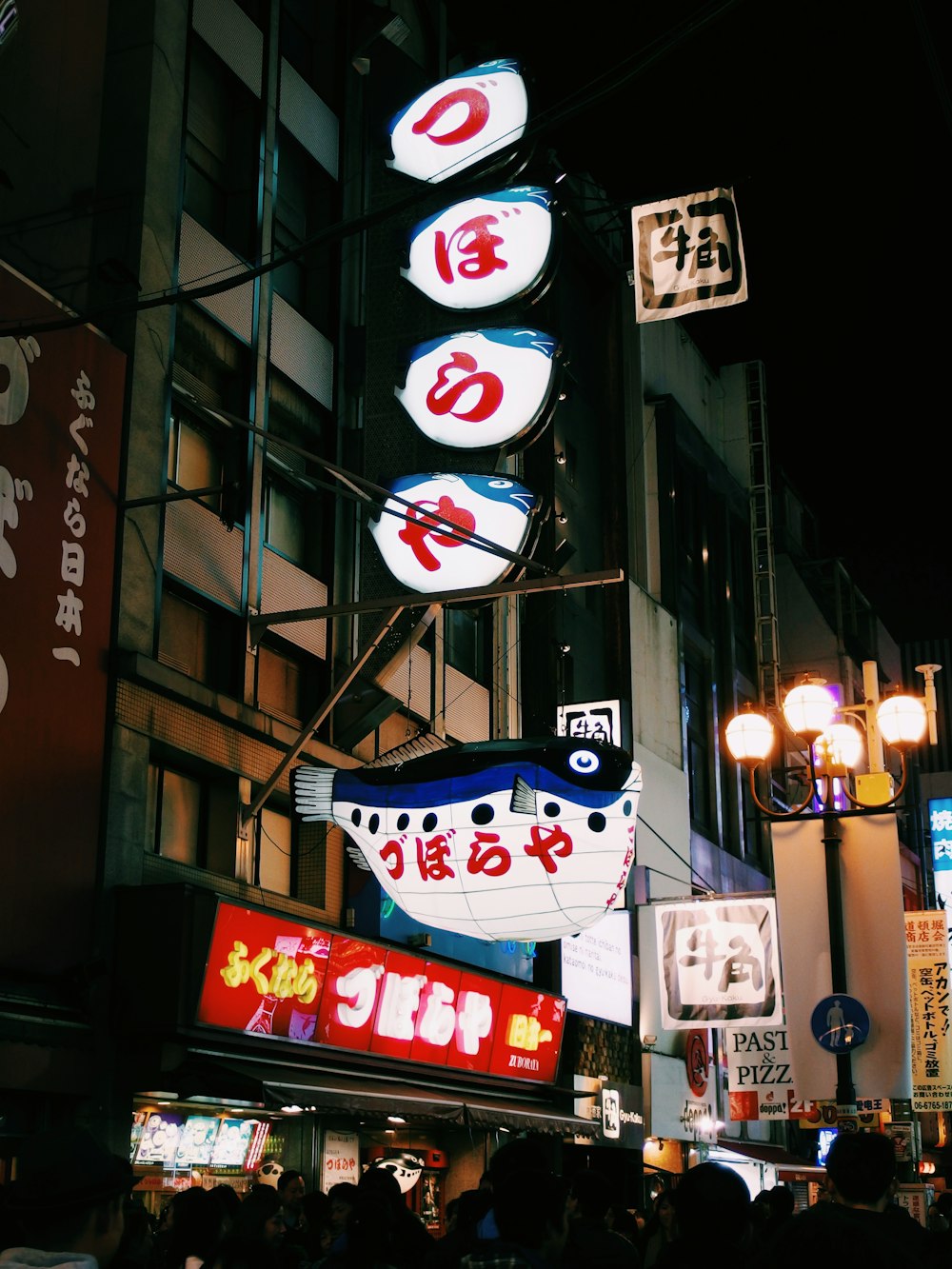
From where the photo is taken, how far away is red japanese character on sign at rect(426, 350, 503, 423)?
19172 mm

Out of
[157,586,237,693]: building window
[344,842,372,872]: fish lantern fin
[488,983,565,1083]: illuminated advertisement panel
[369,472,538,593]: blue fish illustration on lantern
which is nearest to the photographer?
[157,586,237,693]: building window

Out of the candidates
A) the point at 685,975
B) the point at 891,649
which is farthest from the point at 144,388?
the point at 891,649

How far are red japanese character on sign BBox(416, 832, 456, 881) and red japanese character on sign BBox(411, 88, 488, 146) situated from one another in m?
10.5

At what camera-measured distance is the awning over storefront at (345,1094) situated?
596 inches

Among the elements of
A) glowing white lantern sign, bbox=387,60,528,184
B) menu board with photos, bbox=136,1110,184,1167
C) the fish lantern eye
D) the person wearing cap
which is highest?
glowing white lantern sign, bbox=387,60,528,184

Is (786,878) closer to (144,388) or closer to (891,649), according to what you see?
(144,388)

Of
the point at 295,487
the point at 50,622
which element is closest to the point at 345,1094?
the point at 50,622

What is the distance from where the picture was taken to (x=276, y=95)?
813 inches

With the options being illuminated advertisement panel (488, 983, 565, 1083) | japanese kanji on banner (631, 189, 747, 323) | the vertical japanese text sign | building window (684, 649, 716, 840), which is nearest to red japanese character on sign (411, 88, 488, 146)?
japanese kanji on banner (631, 189, 747, 323)

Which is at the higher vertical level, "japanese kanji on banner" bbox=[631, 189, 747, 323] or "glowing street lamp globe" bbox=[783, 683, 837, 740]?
"japanese kanji on banner" bbox=[631, 189, 747, 323]

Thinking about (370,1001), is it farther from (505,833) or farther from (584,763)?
(584,763)

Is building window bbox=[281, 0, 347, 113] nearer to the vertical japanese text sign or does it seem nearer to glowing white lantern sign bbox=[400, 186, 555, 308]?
glowing white lantern sign bbox=[400, 186, 555, 308]

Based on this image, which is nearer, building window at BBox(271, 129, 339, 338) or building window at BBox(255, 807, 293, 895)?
building window at BBox(255, 807, 293, 895)

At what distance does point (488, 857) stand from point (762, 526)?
30.0 metres
